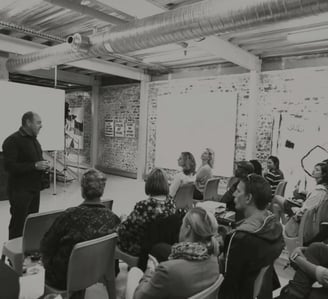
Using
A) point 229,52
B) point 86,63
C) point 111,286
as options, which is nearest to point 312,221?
point 111,286

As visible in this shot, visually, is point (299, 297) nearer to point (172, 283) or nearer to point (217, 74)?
point (172, 283)

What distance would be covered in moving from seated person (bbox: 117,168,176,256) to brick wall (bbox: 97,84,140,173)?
23.5 feet

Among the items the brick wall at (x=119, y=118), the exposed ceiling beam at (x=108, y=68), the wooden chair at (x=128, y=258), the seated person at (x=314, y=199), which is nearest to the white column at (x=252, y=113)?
the exposed ceiling beam at (x=108, y=68)

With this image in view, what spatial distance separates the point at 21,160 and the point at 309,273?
294cm

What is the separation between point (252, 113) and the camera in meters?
6.75

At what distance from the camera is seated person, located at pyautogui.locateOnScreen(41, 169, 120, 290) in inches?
80.1

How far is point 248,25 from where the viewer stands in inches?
126

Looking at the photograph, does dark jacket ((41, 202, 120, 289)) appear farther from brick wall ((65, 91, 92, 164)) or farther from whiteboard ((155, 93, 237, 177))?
brick wall ((65, 91, 92, 164))

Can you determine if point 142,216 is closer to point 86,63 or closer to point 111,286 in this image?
point 111,286

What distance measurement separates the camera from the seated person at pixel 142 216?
7.80 feet

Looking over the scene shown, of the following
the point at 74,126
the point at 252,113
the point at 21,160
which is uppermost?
the point at 252,113

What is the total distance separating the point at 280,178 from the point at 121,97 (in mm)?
6383

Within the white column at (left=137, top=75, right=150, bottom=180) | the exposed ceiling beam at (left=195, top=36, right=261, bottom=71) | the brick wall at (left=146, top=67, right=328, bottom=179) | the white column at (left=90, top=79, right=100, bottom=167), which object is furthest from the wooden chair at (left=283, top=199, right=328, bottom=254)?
the white column at (left=90, top=79, right=100, bottom=167)

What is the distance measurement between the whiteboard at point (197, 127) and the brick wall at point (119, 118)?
3.47ft
